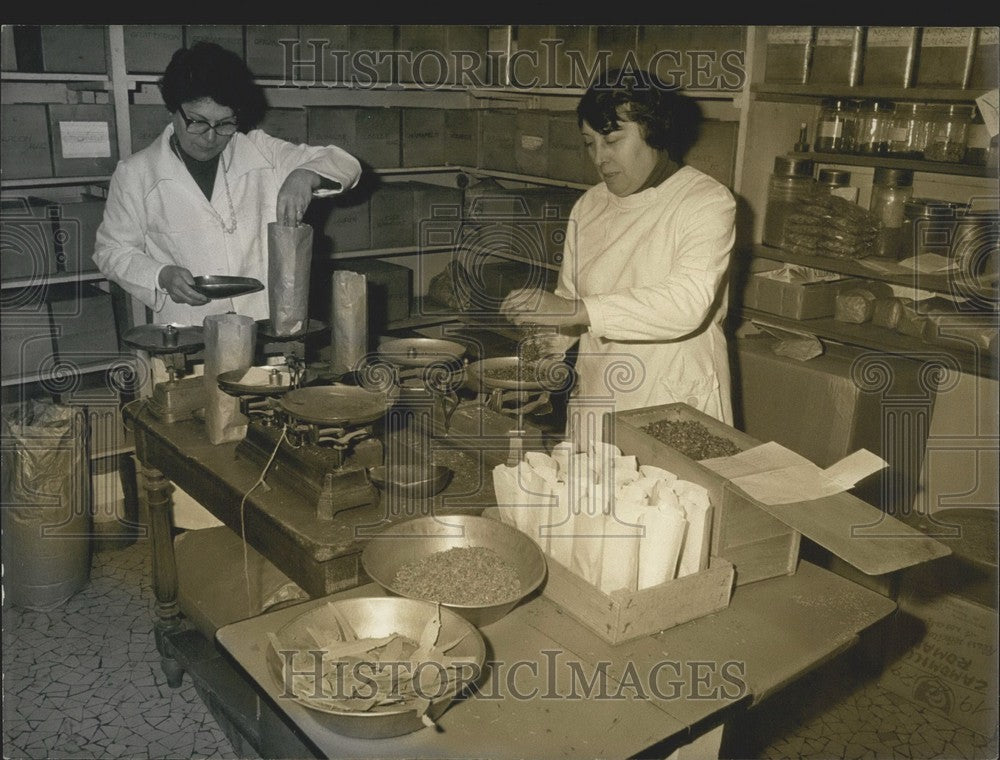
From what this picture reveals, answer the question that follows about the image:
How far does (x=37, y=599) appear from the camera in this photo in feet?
10.4

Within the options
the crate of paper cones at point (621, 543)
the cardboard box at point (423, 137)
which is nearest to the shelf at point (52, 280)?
the cardboard box at point (423, 137)

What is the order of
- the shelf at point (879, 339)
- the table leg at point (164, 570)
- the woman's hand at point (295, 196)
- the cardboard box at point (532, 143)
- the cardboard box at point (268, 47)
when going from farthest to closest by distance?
the cardboard box at point (532, 143) < the cardboard box at point (268, 47) < the shelf at point (879, 339) < the woman's hand at point (295, 196) < the table leg at point (164, 570)

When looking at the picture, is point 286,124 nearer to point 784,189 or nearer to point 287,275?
point 287,275

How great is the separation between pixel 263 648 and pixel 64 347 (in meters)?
2.47

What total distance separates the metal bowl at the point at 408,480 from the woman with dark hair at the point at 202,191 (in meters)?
1.21

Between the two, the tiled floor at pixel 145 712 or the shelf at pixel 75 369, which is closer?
the tiled floor at pixel 145 712

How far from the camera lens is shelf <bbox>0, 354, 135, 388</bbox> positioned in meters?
3.39

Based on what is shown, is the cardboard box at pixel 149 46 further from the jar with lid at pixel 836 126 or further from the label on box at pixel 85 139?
the jar with lid at pixel 836 126

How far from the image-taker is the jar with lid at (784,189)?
348 centimetres

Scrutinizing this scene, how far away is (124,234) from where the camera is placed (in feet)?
10.5

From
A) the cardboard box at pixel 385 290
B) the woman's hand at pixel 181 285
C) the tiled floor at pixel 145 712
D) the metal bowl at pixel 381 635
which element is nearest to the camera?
the metal bowl at pixel 381 635

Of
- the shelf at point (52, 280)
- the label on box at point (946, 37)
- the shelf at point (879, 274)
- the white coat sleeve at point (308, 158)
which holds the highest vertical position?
the label on box at point (946, 37)

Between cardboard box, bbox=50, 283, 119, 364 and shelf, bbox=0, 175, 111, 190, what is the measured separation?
0.45m

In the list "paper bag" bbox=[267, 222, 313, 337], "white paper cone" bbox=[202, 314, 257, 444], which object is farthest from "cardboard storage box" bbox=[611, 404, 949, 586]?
"paper bag" bbox=[267, 222, 313, 337]
